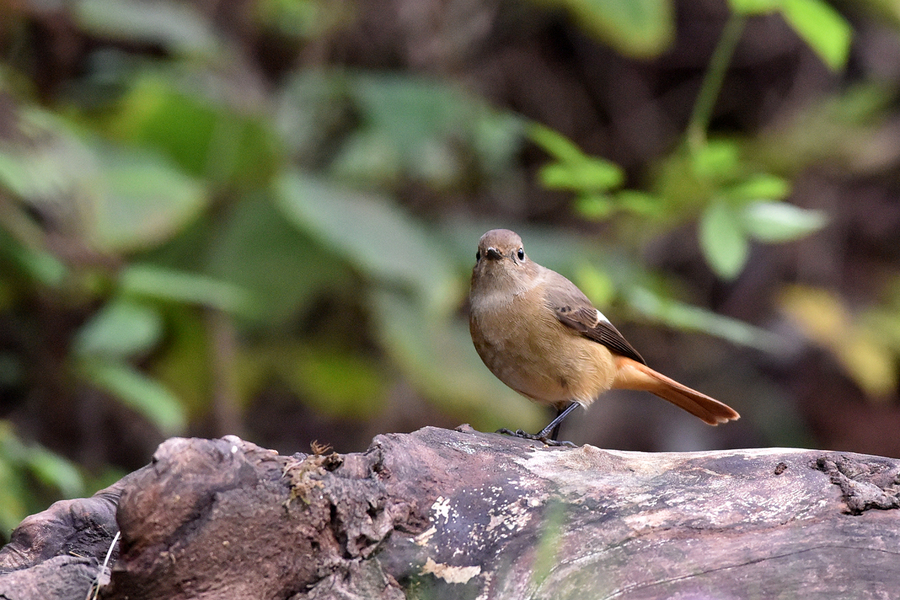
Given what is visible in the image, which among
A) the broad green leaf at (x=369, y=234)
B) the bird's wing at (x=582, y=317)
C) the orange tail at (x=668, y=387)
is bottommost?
the orange tail at (x=668, y=387)

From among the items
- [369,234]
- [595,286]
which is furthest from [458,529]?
[369,234]

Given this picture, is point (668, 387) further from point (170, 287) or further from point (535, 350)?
point (170, 287)

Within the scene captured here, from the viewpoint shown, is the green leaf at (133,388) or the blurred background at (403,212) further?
the blurred background at (403,212)

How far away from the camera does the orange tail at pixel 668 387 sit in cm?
400

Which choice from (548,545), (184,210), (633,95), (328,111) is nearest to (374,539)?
(548,545)

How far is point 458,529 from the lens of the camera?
8.21ft

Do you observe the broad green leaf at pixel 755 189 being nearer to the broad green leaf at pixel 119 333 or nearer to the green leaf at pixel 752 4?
the green leaf at pixel 752 4

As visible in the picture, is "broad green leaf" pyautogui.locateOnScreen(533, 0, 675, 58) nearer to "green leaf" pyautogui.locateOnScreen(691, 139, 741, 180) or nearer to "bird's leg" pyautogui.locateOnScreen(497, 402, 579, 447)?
"green leaf" pyautogui.locateOnScreen(691, 139, 741, 180)

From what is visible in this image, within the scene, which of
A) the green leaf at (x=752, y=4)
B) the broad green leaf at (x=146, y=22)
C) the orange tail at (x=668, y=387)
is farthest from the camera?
the broad green leaf at (x=146, y=22)

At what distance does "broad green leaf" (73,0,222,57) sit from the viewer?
18.1 feet

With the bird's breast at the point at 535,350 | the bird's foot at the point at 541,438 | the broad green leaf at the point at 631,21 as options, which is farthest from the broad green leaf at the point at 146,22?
the bird's foot at the point at 541,438

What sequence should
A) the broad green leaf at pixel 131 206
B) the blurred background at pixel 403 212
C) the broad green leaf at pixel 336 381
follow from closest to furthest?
1. the blurred background at pixel 403 212
2. the broad green leaf at pixel 131 206
3. the broad green leaf at pixel 336 381

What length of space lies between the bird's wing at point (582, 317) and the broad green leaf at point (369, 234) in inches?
55.9

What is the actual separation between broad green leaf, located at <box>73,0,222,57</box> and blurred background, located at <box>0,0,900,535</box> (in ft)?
0.08
